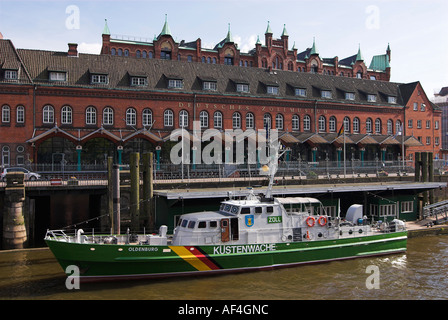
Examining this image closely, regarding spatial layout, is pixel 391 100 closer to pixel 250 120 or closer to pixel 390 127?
pixel 390 127

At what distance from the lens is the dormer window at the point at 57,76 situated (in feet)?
149

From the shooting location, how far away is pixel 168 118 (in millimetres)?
Result: 49969

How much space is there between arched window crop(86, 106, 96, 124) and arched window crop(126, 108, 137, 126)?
356 centimetres

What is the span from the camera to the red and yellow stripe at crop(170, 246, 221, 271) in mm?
21578

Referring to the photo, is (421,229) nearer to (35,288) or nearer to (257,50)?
(35,288)

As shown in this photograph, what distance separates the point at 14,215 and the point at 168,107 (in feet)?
83.3

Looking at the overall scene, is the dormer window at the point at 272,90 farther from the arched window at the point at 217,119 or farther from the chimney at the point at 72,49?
the chimney at the point at 72,49

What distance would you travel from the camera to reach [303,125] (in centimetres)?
5712

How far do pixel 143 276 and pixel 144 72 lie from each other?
3335cm

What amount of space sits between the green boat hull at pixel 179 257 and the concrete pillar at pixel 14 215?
810 centimetres

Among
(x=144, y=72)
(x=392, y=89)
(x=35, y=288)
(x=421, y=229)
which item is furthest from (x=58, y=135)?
(x=392, y=89)

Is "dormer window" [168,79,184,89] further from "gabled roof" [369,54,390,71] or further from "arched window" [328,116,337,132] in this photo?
"gabled roof" [369,54,390,71]

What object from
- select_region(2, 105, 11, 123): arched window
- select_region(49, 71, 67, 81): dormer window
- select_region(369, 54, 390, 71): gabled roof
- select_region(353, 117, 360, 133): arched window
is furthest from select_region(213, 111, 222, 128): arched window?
select_region(369, 54, 390, 71): gabled roof

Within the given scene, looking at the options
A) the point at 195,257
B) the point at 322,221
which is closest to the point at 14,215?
the point at 195,257
